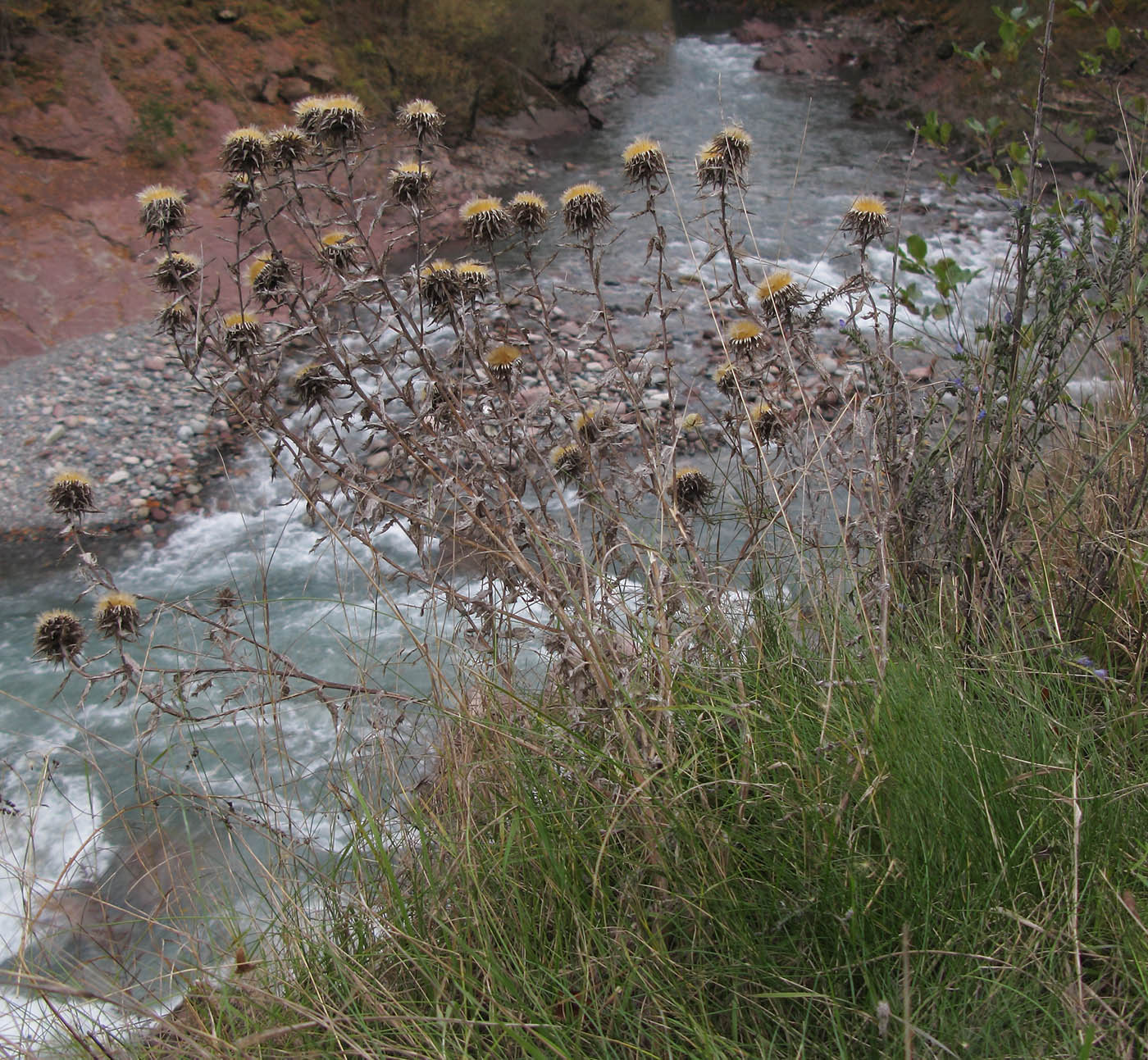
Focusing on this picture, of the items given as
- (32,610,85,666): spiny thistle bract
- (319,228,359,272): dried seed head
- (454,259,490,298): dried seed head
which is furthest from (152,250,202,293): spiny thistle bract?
(32,610,85,666): spiny thistle bract

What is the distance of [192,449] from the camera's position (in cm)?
557

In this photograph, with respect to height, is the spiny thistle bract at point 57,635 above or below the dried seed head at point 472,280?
below

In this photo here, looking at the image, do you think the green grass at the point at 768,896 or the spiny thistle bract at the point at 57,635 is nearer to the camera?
the green grass at the point at 768,896

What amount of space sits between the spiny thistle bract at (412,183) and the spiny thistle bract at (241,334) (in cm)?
47

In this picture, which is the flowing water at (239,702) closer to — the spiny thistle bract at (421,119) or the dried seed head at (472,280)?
the dried seed head at (472,280)

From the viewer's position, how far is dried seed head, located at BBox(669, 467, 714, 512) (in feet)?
7.93

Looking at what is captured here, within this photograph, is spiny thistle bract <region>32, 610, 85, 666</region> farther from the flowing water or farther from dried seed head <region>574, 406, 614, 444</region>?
dried seed head <region>574, 406, 614, 444</region>

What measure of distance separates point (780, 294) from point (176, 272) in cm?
144

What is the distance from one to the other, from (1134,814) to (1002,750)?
0.20 m

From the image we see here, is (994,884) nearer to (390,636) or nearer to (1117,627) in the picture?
(1117,627)

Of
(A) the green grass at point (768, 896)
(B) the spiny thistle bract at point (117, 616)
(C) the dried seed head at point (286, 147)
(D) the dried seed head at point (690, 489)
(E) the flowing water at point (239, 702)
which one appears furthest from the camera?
(D) the dried seed head at point (690, 489)

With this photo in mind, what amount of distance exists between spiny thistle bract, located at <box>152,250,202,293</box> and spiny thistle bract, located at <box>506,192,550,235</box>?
2.52ft

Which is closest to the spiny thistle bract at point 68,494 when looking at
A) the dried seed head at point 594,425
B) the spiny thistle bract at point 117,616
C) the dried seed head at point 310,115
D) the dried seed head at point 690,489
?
the spiny thistle bract at point 117,616

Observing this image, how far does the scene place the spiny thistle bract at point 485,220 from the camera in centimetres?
224
